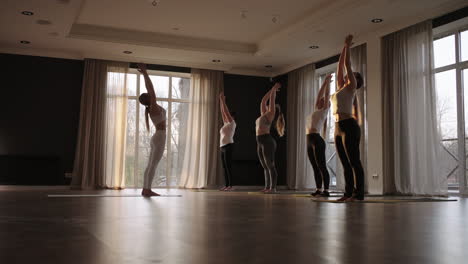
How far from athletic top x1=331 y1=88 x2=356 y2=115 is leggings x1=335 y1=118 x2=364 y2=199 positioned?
0.10 meters

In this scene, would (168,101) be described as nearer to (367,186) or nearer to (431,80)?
(367,186)

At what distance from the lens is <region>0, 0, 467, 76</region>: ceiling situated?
716 cm

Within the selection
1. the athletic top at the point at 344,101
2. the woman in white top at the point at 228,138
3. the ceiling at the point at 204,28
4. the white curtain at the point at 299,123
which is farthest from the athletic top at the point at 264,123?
the white curtain at the point at 299,123

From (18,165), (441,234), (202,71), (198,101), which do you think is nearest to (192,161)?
(198,101)

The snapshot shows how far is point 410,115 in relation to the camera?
7.28 metres

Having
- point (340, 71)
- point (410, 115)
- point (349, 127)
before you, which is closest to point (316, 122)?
point (340, 71)

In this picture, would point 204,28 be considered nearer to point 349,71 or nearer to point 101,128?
point 101,128

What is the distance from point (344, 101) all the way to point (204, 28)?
527 centimetres

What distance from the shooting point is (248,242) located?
1182mm

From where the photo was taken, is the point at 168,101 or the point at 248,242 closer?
the point at 248,242

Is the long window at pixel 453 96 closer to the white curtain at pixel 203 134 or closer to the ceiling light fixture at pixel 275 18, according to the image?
the ceiling light fixture at pixel 275 18

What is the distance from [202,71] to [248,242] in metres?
9.87

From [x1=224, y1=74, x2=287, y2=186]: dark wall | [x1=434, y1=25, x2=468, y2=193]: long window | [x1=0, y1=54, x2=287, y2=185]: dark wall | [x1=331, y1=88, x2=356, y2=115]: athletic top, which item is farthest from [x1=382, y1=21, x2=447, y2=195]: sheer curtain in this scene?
[x1=0, y1=54, x2=287, y2=185]: dark wall

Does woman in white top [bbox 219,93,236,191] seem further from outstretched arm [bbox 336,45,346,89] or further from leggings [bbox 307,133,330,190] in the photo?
outstretched arm [bbox 336,45,346,89]
